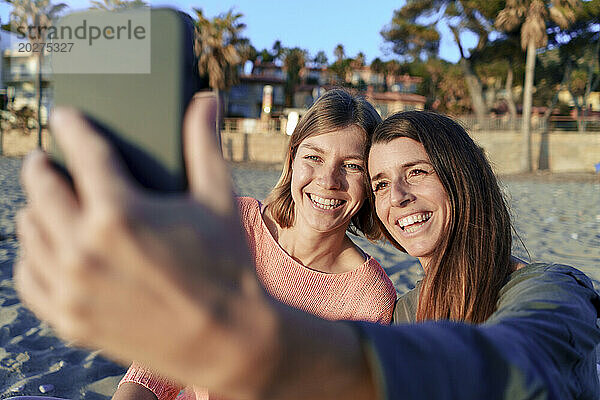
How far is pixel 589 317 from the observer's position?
0.96 metres

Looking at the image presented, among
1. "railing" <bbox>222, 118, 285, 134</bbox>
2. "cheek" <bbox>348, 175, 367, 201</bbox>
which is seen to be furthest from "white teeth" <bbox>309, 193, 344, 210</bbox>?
"railing" <bbox>222, 118, 285, 134</bbox>

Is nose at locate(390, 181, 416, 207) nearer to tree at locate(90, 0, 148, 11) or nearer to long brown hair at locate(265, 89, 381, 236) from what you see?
long brown hair at locate(265, 89, 381, 236)

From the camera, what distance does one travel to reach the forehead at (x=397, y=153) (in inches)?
69.4

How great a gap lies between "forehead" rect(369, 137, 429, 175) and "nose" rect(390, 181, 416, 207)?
0.26 feet

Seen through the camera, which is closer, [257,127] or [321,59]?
[257,127]

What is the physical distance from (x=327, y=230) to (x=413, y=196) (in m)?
0.66

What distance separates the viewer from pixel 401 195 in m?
1.81

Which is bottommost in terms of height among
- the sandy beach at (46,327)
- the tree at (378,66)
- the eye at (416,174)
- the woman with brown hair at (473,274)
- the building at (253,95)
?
the sandy beach at (46,327)

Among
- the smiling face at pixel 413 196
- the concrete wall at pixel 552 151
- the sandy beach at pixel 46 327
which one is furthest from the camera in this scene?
the concrete wall at pixel 552 151

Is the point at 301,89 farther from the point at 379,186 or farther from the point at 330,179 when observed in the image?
the point at 379,186

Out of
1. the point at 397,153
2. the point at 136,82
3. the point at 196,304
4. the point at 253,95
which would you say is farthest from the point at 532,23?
the point at 253,95

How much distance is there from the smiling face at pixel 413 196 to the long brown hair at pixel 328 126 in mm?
408

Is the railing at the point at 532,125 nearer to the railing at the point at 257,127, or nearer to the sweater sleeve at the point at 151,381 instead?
the railing at the point at 257,127

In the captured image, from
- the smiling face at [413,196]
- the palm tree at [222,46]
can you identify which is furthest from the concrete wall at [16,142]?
the smiling face at [413,196]
